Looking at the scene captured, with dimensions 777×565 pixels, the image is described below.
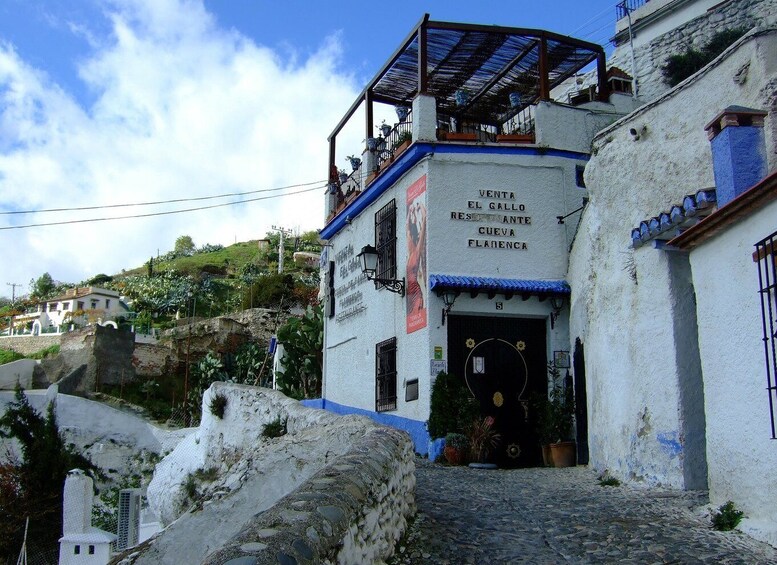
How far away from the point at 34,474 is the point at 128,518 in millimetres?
2920

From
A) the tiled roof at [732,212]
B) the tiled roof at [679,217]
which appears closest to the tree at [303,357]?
the tiled roof at [679,217]

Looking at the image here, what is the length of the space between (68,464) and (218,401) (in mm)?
10774

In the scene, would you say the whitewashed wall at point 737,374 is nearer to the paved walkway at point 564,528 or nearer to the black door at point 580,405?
the paved walkway at point 564,528

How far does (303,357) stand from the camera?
73.5ft

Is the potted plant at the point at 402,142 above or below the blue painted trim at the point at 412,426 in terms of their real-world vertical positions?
above

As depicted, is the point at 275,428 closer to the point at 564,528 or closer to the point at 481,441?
the point at 481,441

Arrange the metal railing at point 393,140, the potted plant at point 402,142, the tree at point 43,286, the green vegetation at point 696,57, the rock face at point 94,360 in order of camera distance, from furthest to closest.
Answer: the tree at point 43,286 → the rock face at point 94,360 → the green vegetation at point 696,57 → the metal railing at point 393,140 → the potted plant at point 402,142

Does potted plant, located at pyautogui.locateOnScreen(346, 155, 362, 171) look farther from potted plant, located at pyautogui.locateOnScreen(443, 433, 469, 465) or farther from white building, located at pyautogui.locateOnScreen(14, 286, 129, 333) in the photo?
white building, located at pyautogui.locateOnScreen(14, 286, 129, 333)

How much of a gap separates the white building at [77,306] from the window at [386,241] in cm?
3987

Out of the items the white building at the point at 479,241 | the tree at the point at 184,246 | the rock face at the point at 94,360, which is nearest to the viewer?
the white building at the point at 479,241

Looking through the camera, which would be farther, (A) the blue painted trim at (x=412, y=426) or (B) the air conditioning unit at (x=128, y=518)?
(B) the air conditioning unit at (x=128, y=518)

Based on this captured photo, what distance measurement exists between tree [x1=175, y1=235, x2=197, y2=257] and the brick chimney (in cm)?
8033

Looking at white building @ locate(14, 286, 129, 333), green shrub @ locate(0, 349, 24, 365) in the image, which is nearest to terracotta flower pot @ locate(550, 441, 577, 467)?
green shrub @ locate(0, 349, 24, 365)

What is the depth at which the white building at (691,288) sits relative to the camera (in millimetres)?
6449
